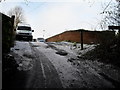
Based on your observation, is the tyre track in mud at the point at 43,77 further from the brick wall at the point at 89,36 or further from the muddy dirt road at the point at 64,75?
the brick wall at the point at 89,36

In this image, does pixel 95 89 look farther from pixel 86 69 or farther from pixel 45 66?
pixel 45 66

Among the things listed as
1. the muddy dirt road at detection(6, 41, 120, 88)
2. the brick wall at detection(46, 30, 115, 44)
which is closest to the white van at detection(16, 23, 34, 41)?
the brick wall at detection(46, 30, 115, 44)

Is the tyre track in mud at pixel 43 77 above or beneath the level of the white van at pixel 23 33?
beneath

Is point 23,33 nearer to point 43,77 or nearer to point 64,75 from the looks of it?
point 64,75

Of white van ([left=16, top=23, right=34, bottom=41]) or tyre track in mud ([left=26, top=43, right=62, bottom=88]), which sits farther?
white van ([left=16, top=23, right=34, bottom=41])

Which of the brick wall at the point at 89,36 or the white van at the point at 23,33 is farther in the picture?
the white van at the point at 23,33

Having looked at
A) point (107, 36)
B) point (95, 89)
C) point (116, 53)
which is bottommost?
point (95, 89)

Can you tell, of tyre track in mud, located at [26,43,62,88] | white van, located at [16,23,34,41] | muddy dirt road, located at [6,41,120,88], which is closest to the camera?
tyre track in mud, located at [26,43,62,88]

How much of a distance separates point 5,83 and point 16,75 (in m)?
0.84

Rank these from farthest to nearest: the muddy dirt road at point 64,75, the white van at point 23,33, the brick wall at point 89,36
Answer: the white van at point 23,33 → the brick wall at point 89,36 → the muddy dirt road at point 64,75

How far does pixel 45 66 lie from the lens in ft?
30.2

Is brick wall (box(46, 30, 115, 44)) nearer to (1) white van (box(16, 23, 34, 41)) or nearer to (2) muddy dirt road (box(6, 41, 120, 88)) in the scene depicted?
(2) muddy dirt road (box(6, 41, 120, 88))

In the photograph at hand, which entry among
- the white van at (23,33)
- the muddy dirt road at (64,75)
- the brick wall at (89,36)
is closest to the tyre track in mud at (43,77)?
the muddy dirt road at (64,75)

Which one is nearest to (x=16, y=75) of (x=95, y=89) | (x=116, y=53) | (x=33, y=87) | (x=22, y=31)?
(x=33, y=87)
